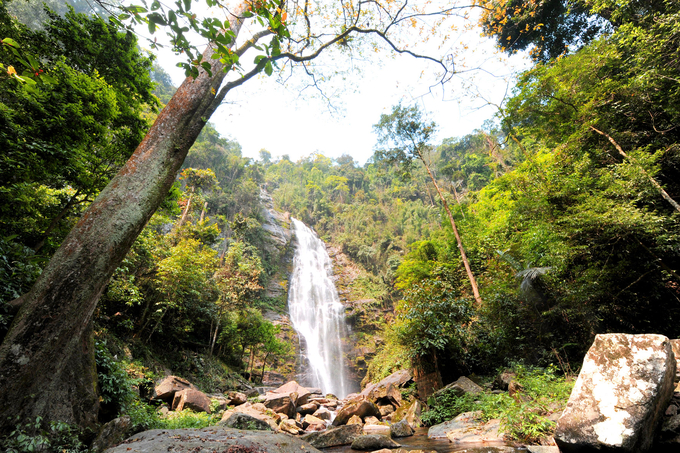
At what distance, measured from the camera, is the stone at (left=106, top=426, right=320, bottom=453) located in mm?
2766

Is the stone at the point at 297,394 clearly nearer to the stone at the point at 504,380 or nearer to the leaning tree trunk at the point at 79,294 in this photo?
the stone at the point at 504,380

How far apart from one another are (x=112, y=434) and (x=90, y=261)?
2167mm

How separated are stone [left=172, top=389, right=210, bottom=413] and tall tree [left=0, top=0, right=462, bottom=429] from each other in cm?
403

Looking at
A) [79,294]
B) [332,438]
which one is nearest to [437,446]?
[332,438]

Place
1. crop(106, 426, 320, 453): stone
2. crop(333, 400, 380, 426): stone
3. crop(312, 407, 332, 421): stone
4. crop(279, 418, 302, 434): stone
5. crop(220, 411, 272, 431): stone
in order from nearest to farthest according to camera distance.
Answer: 1. crop(106, 426, 320, 453): stone
2. crop(220, 411, 272, 431): stone
3. crop(279, 418, 302, 434): stone
4. crop(333, 400, 380, 426): stone
5. crop(312, 407, 332, 421): stone

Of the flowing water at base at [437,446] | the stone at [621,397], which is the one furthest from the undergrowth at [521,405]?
the stone at [621,397]

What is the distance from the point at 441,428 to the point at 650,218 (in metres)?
5.58

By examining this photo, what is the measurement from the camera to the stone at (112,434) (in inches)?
111

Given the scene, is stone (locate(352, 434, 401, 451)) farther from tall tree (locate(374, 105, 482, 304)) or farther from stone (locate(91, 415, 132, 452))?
tall tree (locate(374, 105, 482, 304))

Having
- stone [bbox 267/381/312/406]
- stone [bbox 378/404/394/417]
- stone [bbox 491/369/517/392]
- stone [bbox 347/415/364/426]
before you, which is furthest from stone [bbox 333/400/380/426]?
stone [bbox 491/369/517/392]

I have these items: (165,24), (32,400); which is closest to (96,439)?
(32,400)

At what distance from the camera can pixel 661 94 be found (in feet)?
19.7

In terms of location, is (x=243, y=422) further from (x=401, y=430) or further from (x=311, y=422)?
(x=311, y=422)

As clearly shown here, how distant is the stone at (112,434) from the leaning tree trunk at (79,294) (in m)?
0.18
